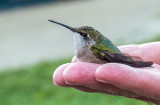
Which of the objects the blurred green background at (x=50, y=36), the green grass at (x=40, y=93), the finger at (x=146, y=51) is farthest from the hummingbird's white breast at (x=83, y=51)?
the blurred green background at (x=50, y=36)

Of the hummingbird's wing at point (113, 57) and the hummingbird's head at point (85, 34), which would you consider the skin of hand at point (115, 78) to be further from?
the hummingbird's head at point (85, 34)

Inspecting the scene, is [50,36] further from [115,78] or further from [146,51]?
[115,78]

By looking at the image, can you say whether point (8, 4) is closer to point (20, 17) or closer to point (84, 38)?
point (20, 17)

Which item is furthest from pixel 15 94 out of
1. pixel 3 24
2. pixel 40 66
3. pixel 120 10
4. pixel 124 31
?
pixel 120 10

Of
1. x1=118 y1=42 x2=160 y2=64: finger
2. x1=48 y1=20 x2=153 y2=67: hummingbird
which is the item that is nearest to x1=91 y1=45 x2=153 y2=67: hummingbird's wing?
x1=48 y1=20 x2=153 y2=67: hummingbird

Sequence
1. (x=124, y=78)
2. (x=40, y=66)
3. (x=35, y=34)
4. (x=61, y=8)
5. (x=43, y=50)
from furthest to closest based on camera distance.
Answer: (x=61, y=8) → (x=35, y=34) → (x=43, y=50) → (x=40, y=66) → (x=124, y=78)
